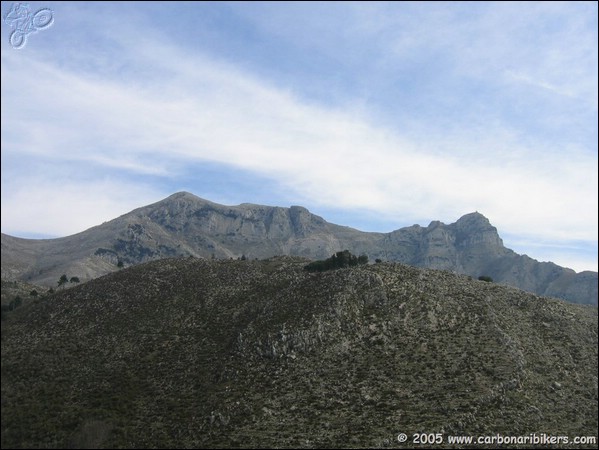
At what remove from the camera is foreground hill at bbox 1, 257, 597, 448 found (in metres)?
29.4

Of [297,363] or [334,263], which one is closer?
[297,363]

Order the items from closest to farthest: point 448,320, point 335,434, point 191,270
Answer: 1. point 335,434
2. point 448,320
3. point 191,270

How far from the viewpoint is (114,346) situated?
4828 centimetres

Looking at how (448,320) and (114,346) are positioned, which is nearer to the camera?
(114,346)

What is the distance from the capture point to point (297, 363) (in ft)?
157

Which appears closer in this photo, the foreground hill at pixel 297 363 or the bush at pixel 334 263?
the foreground hill at pixel 297 363

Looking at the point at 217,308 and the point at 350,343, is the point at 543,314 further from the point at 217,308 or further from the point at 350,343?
the point at 217,308

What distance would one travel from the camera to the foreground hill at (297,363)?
2941 cm

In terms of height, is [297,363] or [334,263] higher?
[334,263]

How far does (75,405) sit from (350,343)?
31758mm

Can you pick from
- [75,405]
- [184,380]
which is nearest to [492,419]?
[184,380]

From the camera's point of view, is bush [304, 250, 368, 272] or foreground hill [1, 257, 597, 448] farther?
bush [304, 250, 368, 272]

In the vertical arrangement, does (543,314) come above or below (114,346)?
above

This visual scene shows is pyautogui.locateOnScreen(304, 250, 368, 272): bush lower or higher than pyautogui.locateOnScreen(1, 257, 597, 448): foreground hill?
higher
